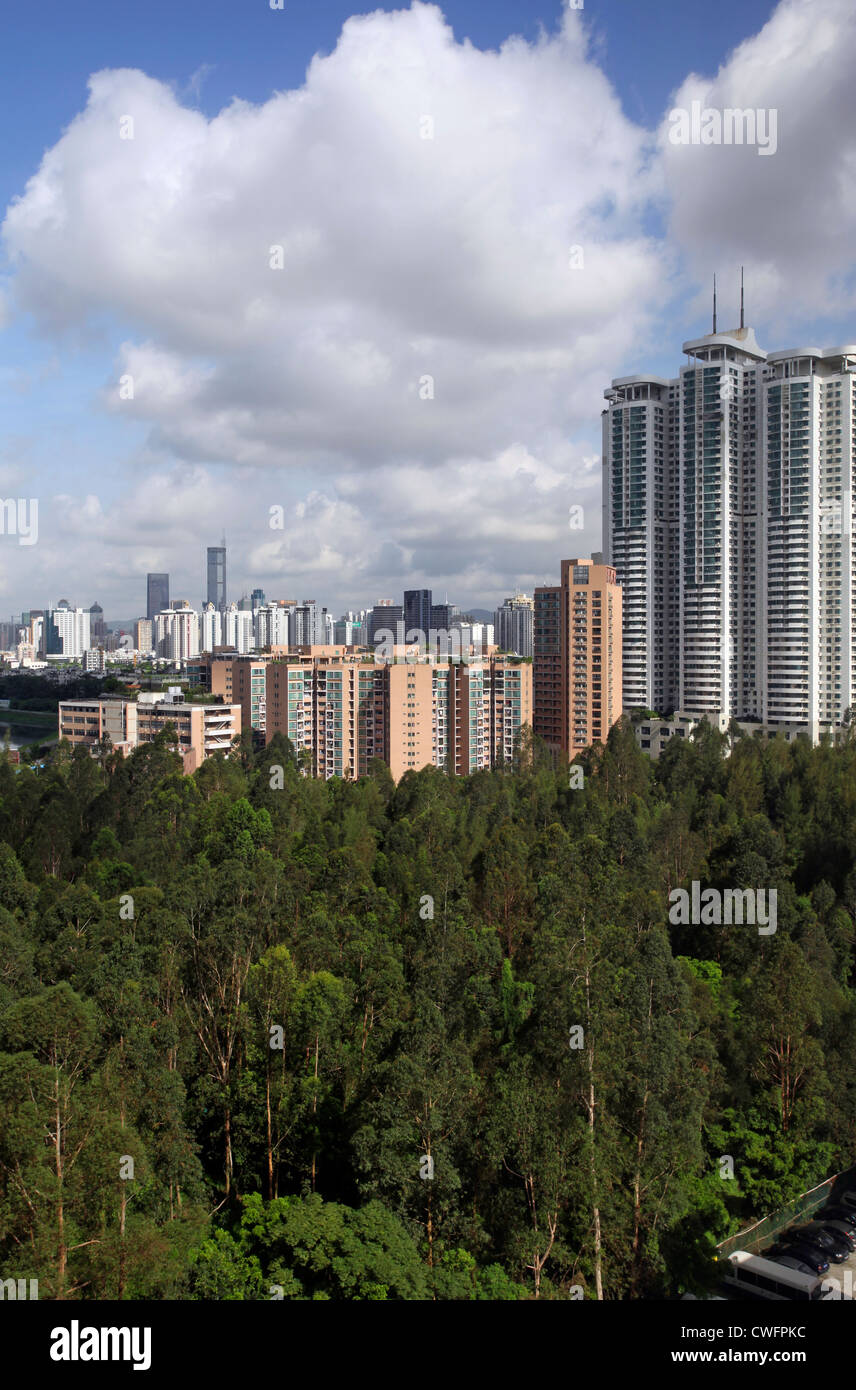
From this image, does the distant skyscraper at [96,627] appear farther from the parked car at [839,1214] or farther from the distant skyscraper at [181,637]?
the parked car at [839,1214]

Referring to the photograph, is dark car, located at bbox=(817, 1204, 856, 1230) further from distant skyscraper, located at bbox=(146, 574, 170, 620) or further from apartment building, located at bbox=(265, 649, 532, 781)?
distant skyscraper, located at bbox=(146, 574, 170, 620)

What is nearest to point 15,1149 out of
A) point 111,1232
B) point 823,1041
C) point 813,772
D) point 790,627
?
point 111,1232

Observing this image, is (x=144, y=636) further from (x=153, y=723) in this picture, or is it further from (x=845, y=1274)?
(x=845, y=1274)

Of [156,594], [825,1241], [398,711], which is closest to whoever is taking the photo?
[825,1241]

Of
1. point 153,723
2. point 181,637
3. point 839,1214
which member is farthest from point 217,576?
point 839,1214
